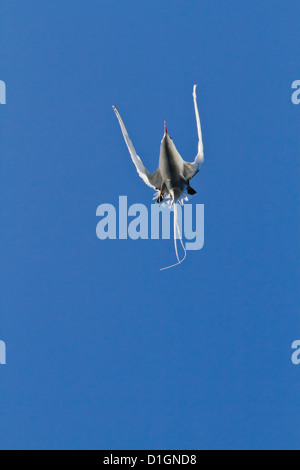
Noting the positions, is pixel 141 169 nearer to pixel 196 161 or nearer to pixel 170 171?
pixel 170 171

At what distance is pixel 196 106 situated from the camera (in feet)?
29.3

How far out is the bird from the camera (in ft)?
29.1

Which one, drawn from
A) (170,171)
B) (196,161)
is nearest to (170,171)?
(170,171)

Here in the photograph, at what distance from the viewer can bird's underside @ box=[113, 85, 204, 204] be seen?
8.88 meters

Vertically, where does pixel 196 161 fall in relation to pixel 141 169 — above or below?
above

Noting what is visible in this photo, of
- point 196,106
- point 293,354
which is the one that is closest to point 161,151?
point 196,106

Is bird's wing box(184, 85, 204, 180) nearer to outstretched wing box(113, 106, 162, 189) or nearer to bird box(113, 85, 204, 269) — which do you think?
bird box(113, 85, 204, 269)

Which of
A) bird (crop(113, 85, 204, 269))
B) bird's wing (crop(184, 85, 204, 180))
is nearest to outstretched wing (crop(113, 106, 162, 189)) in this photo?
bird (crop(113, 85, 204, 269))

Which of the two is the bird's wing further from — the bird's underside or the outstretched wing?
the outstretched wing

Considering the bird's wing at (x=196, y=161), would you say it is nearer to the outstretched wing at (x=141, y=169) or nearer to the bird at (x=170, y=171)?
the bird at (x=170, y=171)

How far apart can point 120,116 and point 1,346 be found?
25.1 ft

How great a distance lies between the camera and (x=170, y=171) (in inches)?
362

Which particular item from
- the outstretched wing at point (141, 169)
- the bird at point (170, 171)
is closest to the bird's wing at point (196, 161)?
the bird at point (170, 171)

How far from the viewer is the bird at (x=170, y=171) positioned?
888cm
